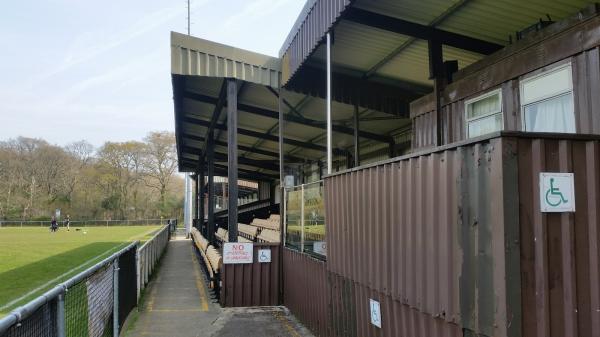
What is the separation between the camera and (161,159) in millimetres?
75938

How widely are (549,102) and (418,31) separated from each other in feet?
9.67

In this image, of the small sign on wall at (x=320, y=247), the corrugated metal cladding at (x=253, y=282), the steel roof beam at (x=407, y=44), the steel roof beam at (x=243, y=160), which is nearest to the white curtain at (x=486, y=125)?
the steel roof beam at (x=407, y=44)

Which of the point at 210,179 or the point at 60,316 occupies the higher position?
the point at 210,179

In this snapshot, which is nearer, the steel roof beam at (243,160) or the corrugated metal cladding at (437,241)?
the corrugated metal cladding at (437,241)

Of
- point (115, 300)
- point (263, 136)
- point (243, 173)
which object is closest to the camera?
point (115, 300)

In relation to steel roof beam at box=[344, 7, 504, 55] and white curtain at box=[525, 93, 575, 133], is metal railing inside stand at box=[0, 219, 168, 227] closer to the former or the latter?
steel roof beam at box=[344, 7, 504, 55]

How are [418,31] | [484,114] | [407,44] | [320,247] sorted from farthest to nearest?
1. [407,44]
2. [320,247]
3. [418,31]
4. [484,114]

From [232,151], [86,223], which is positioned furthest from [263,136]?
[86,223]

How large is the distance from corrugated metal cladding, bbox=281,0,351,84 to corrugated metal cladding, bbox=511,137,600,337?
Result: 4.16 m

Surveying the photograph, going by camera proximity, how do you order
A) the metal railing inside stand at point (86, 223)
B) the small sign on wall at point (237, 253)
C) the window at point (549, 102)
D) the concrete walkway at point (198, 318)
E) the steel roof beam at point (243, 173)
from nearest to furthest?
1. the window at point (549, 102)
2. the concrete walkway at point (198, 318)
3. the small sign on wall at point (237, 253)
4. the steel roof beam at point (243, 173)
5. the metal railing inside stand at point (86, 223)

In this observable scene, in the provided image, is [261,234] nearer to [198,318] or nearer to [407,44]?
[198,318]

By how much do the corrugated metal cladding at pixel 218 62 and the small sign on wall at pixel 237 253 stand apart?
4008 millimetres

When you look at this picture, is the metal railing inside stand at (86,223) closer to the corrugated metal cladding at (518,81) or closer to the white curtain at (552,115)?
the corrugated metal cladding at (518,81)

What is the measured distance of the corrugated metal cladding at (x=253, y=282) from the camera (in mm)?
10586
